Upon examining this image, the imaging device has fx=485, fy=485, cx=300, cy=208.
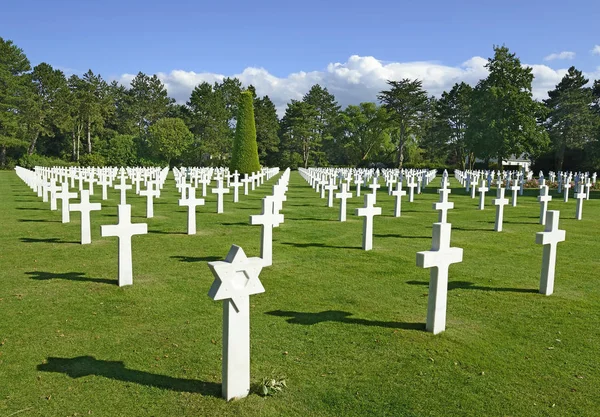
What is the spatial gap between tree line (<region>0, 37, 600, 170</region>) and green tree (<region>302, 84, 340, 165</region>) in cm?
17

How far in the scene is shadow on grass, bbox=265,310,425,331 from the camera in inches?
201

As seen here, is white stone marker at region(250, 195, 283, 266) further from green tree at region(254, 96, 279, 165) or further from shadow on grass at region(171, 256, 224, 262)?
green tree at region(254, 96, 279, 165)

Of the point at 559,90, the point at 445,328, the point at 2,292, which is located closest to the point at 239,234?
the point at 2,292

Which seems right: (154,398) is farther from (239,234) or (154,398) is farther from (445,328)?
(239,234)

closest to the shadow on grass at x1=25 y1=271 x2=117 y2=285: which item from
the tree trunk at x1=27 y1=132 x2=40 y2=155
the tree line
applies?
the tree line

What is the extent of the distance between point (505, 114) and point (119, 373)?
4106cm

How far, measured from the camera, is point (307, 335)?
476 centimetres

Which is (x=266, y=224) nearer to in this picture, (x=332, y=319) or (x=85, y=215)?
(x=332, y=319)

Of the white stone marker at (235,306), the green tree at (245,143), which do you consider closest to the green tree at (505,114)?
the green tree at (245,143)

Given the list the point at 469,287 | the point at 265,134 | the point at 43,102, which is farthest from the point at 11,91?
the point at 469,287

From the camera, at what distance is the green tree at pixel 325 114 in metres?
79.5

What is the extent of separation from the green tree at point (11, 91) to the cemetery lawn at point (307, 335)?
49901 mm

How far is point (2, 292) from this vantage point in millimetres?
6016

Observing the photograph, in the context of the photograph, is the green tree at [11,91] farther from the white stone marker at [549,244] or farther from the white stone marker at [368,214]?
the white stone marker at [549,244]
